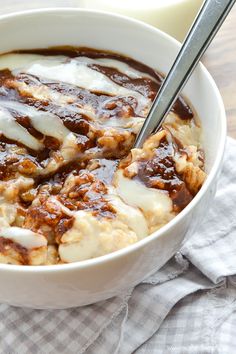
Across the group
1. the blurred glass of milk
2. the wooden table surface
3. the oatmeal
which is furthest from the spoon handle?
the blurred glass of milk

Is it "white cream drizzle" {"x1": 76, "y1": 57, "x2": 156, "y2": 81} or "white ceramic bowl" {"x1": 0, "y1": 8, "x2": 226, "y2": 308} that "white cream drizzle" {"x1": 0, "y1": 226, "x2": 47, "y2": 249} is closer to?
"white ceramic bowl" {"x1": 0, "y1": 8, "x2": 226, "y2": 308}

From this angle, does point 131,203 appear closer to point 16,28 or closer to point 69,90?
point 69,90

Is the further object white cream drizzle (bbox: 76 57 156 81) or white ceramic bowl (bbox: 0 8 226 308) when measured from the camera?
white cream drizzle (bbox: 76 57 156 81)

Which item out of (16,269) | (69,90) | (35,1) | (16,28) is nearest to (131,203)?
(16,269)

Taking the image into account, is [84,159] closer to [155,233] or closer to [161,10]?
[155,233]

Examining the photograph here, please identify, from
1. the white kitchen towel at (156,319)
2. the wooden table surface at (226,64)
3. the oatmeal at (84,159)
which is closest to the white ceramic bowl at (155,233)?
the oatmeal at (84,159)

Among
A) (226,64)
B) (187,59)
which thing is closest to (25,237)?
(187,59)
